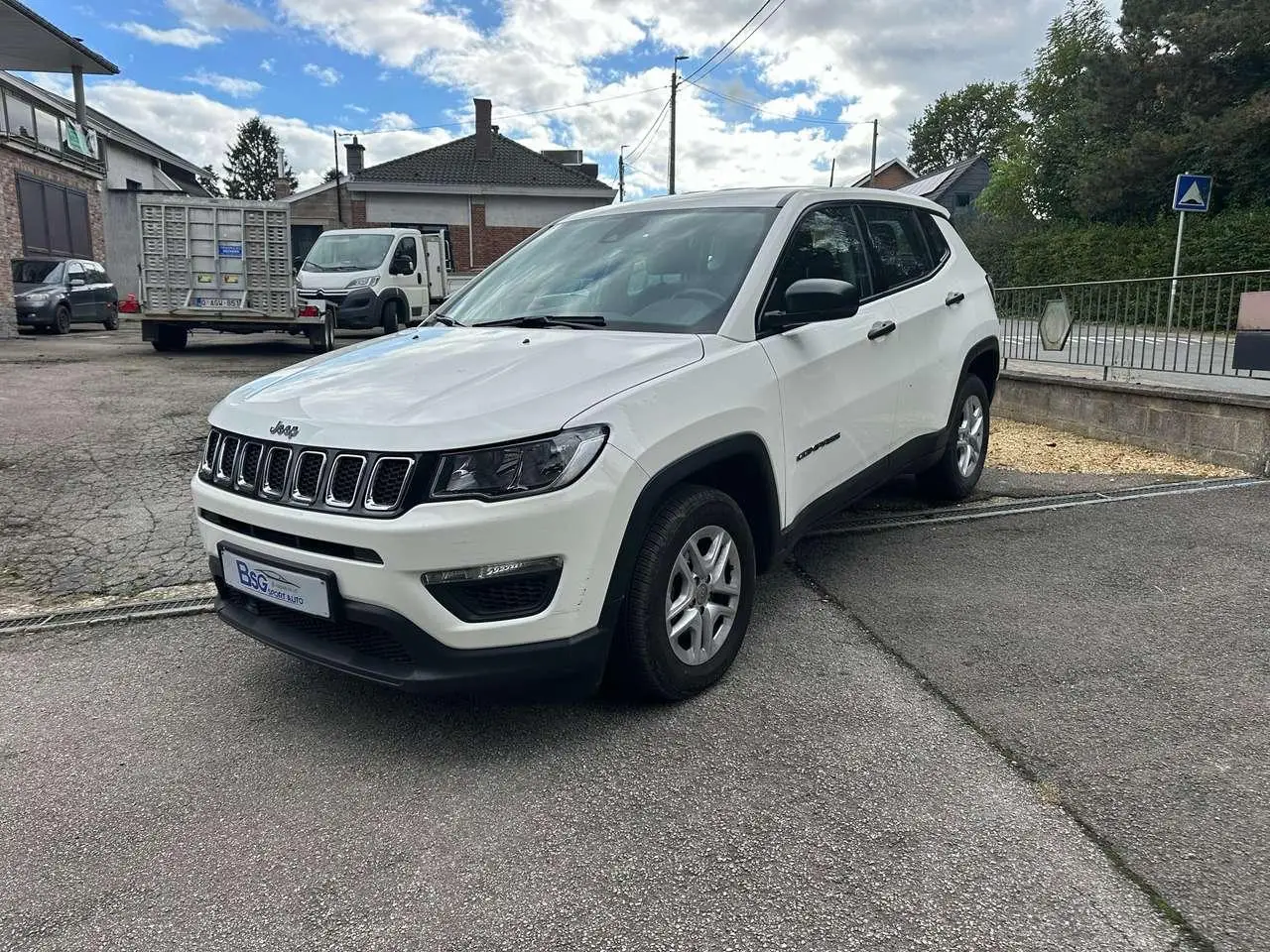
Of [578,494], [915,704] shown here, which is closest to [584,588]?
[578,494]

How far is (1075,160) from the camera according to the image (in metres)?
31.0

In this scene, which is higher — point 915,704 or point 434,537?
point 434,537

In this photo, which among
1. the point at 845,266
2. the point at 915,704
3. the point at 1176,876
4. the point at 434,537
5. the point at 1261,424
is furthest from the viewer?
the point at 1261,424

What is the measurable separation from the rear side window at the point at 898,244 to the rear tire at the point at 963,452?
83 cm

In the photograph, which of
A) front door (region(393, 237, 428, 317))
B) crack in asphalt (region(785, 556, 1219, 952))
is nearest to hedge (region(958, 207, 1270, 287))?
front door (region(393, 237, 428, 317))

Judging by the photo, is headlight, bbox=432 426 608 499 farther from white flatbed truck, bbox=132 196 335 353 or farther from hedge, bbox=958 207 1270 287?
hedge, bbox=958 207 1270 287

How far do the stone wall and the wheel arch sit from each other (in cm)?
485

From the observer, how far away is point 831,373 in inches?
154

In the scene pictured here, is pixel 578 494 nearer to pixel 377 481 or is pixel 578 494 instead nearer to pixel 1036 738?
pixel 377 481

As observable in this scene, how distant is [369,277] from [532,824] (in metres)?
15.2

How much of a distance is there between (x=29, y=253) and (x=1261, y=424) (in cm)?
2354

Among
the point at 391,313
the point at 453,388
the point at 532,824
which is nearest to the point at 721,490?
the point at 453,388

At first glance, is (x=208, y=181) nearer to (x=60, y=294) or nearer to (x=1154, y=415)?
(x=60, y=294)

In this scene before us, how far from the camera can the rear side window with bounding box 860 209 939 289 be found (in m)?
4.66
